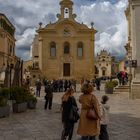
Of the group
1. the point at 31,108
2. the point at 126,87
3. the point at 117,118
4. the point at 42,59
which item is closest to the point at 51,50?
the point at 42,59

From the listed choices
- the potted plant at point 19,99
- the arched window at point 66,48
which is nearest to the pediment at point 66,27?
the arched window at point 66,48

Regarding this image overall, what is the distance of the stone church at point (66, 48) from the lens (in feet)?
218

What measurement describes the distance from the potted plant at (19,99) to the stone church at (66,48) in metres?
47.4

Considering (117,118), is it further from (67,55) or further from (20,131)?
(67,55)

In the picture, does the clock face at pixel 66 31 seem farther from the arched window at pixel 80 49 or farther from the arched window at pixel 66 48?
the arched window at pixel 80 49

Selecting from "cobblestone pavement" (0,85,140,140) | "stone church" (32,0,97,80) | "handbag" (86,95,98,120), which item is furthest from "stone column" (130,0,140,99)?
"stone church" (32,0,97,80)

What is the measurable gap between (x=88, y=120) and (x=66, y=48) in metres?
60.1

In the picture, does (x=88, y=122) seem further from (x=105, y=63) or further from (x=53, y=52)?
(x=105, y=63)

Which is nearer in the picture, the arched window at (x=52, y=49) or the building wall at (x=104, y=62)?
the arched window at (x=52, y=49)

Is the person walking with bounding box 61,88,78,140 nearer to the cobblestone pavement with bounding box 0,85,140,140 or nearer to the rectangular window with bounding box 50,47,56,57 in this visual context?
the cobblestone pavement with bounding box 0,85,140,140

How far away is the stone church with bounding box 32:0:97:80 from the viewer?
66312mm

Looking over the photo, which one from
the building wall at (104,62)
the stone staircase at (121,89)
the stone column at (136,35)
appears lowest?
the stone staircase at (121,89)

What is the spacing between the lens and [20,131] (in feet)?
38.8

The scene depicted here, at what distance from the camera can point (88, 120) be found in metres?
7.41
